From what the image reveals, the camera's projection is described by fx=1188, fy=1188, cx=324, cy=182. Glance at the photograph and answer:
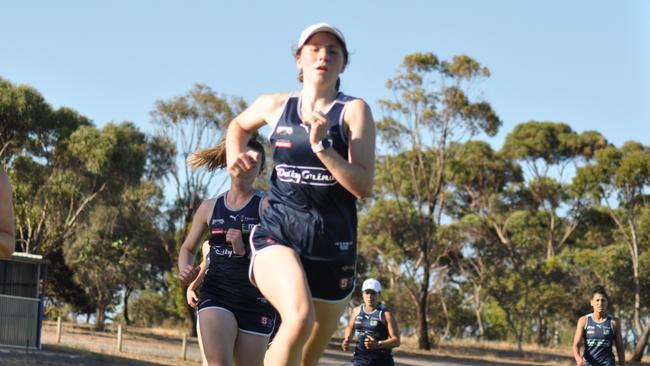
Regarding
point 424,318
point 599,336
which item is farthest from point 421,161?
point 599,336

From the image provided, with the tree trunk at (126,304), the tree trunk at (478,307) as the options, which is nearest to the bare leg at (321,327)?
the tree trunk at (126,304)

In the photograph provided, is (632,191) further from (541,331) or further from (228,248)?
(228,248)

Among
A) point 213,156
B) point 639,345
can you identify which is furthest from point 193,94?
point 213,156

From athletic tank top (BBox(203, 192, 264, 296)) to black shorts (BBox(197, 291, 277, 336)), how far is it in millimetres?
103

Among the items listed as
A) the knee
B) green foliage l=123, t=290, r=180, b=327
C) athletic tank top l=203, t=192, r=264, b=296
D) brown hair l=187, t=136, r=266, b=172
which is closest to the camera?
the knee

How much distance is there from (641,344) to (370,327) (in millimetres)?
42927

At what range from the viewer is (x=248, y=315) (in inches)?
337

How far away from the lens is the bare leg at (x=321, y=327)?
6341 mm

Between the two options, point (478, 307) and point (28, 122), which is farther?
point (478, 307)

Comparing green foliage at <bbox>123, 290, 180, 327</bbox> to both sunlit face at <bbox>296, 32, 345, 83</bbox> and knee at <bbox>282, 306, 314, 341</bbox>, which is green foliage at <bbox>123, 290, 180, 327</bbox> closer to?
sunlit face at <bbox>296, 32, 345, 83</bbox>

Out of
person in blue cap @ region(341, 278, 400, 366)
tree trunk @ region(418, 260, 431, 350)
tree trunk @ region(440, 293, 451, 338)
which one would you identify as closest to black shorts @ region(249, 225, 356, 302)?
person in blue cap @ region(341, 278, 400, 366)

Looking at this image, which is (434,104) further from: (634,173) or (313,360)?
(313,360)

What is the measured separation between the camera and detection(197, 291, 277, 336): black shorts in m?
8.54

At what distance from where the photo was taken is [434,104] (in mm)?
52250
